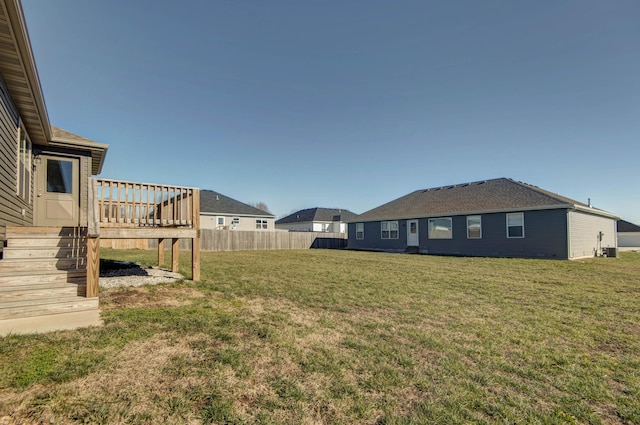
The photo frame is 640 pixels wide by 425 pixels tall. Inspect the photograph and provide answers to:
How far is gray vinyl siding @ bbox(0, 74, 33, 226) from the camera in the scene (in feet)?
16.2

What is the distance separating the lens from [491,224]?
1733 cm

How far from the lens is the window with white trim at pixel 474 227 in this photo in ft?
58.5

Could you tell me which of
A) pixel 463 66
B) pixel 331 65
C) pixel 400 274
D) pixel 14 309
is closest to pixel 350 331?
pixel 14 309

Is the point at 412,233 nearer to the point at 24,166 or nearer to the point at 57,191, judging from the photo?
the point at 57,191

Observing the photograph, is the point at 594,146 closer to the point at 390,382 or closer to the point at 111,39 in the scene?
the point at 390,382

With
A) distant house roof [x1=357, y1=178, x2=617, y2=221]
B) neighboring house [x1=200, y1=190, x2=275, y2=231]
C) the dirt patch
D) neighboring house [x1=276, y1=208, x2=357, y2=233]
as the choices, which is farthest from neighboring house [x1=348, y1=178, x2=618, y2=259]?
the dirt patch

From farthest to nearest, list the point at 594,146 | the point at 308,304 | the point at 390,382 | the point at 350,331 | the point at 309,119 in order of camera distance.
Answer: the point at 309,119
the point at 594,146
the point at 308,304
the point at 350,331
the point at 390,382

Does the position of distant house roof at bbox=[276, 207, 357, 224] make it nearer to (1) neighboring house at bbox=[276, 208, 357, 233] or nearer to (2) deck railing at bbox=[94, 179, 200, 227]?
(1) neighboring house at bbox=[276, 208, 357, 233]

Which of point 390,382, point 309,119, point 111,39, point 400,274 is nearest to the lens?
point 390,382

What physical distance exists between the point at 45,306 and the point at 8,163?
3.15 m

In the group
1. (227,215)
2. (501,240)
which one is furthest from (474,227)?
(227,215)

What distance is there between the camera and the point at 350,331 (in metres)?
3.86

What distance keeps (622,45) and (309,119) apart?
15.9 m

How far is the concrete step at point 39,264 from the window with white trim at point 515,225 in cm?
1870
